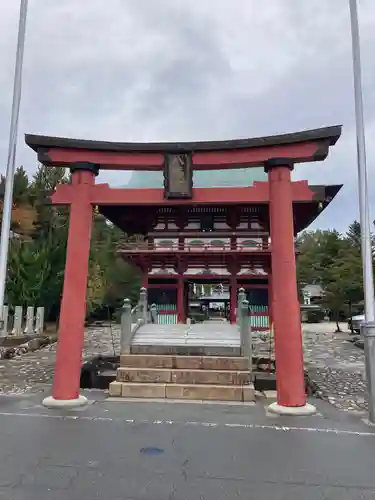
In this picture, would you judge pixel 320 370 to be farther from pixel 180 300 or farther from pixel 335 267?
pixel 335 267

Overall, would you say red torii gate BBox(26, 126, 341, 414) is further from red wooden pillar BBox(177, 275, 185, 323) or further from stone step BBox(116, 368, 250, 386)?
red wooden pillar BBox(177, 275, 185, 323)

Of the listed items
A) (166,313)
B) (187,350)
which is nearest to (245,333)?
(187,350)

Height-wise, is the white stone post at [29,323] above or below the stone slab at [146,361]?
above

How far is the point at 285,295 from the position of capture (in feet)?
29.6

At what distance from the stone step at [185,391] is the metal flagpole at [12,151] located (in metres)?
3.48

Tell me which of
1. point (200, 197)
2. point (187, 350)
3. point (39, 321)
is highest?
point (200, 197)

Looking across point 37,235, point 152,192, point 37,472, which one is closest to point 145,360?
point 152,192

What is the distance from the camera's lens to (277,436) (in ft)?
22.2

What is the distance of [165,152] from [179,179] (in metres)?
0.85

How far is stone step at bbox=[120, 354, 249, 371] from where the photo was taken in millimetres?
10602

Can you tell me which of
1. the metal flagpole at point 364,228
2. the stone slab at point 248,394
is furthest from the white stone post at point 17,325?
the metal flagpole at point 364,228

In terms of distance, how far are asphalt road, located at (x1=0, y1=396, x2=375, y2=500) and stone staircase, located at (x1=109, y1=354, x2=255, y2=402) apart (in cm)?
122

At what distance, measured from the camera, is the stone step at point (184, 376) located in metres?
10.2

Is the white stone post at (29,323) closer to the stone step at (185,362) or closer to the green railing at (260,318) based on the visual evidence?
the green railing at (260,318)
